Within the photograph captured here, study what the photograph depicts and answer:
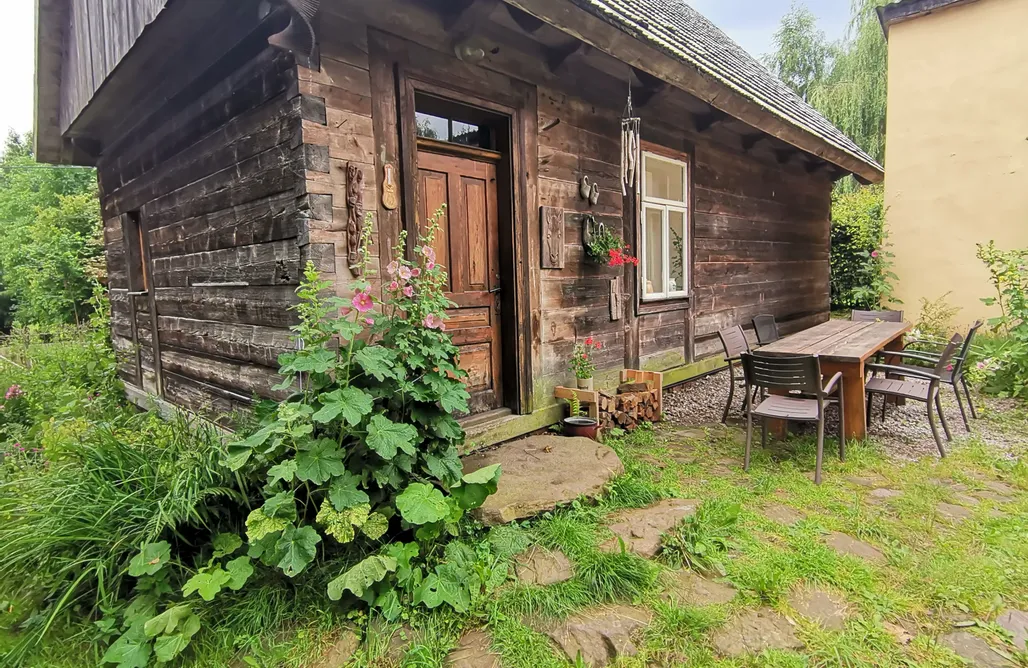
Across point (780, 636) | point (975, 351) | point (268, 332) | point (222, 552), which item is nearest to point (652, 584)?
point (780, 636)

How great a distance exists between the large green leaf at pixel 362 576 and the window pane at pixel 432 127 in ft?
8.68

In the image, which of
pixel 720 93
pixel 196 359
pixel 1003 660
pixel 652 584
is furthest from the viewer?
pixel 720 93

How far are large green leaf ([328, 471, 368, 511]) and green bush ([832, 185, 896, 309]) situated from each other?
978 cm

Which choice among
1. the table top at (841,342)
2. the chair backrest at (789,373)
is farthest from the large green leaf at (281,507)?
the table top at (841,342)

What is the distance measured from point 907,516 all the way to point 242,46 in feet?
15.1

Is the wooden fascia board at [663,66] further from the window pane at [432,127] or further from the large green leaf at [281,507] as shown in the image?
the large green leaf at [281,507]

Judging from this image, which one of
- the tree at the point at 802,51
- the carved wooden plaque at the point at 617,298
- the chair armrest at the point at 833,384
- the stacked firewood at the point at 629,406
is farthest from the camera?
the tree at the point at 802,51

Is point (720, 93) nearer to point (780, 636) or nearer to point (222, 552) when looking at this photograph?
point (780, 636)

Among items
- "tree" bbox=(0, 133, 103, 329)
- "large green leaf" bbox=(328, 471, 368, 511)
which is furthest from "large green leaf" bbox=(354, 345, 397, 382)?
"tree" bbox=(0, 133, 103, 329)

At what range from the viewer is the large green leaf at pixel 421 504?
2.26 metres

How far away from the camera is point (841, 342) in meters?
4.33

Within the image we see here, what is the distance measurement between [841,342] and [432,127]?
357cm

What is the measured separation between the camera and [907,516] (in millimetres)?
2875

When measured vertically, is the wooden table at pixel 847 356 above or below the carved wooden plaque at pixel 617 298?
below
